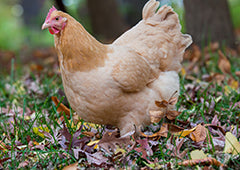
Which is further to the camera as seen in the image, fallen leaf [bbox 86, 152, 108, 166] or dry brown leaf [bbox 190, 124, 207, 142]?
dry brown leaf [bbox 190, 124, 207, 142]

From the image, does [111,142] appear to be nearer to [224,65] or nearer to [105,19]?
[224,65]

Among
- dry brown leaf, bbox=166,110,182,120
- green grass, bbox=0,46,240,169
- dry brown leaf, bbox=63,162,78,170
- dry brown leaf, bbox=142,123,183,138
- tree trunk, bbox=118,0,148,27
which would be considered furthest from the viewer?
tree trunk, bbox=118,0,148,27

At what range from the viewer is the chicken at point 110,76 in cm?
253

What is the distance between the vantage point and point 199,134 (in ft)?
8.70

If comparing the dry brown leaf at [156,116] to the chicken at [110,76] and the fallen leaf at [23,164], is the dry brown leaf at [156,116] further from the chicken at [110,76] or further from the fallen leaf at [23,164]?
the fallen leaf at [23,164]

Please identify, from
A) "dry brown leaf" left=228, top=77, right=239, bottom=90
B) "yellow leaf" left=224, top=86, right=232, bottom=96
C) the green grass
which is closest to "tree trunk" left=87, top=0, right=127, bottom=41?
the green grass

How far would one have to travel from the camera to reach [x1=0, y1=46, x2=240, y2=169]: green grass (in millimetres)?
2414

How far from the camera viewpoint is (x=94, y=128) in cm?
314

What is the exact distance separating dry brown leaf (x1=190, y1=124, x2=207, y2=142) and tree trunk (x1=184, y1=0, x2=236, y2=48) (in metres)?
3.07

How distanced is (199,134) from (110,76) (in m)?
0.95

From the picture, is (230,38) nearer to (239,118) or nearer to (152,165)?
(239,118)

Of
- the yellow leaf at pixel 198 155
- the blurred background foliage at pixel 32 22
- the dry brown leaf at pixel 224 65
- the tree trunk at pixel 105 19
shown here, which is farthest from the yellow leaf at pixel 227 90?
the tree trunk at pixel 105 19

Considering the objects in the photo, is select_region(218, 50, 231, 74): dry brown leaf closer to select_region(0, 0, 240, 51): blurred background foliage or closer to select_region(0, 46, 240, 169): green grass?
select_region(0, 46, 240, 169): green grass

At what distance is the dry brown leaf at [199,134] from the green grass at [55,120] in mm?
54
